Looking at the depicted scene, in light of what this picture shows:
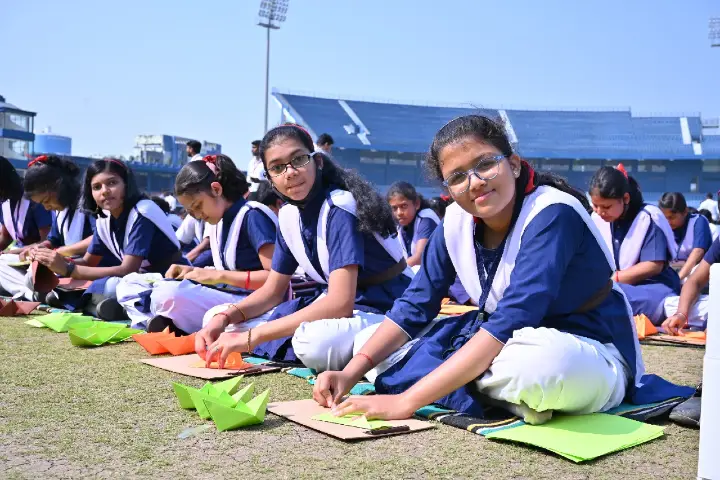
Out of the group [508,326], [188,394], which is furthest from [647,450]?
[188,394]

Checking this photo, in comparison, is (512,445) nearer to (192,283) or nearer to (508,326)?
(508,326)

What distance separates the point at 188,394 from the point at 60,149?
161 feet

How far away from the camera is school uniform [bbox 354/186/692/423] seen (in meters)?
2.44

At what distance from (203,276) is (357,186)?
3.95 feet

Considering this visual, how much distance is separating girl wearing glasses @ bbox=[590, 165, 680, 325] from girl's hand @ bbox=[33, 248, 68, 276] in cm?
367

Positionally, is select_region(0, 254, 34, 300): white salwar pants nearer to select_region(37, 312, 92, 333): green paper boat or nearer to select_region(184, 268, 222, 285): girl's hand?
select_region(37, 312, 92, 333): green paper boat

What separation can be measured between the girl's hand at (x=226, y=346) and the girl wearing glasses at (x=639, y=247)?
3038 mm

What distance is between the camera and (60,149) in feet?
157

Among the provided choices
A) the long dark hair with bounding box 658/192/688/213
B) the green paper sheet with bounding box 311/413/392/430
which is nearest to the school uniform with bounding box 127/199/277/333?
the green paper sheet with bounding box 311/413/392/430

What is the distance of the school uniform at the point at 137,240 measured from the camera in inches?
217

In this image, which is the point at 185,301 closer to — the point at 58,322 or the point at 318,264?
the point at 58,322

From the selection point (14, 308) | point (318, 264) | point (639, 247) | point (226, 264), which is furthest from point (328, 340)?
point (14, 308)

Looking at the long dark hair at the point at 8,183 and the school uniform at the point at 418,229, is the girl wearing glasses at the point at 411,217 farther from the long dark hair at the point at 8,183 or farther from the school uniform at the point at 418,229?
the long dark hair at the point at 8,183

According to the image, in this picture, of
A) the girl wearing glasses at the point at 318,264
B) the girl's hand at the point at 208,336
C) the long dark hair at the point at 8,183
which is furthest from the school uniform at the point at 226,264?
the long dark hair at the point at 8,183
